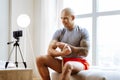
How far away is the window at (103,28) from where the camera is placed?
359cm

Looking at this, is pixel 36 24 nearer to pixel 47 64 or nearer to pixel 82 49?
pixel 47 64

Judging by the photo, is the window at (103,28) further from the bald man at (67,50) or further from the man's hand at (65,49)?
the man's hand at (65,49)

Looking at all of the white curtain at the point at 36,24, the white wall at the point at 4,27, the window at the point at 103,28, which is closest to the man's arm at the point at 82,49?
the window at the point at 103,28

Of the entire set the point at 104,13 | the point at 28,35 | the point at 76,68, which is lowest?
the point at 76,68

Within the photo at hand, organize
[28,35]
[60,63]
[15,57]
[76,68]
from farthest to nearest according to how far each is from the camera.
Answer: [28,35]
[15,57]
[60,63]
[76,68]

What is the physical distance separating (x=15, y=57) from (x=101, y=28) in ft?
5.31

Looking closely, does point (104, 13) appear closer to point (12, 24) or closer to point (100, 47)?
point (100, 47)

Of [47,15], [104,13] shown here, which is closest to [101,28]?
[104,13]

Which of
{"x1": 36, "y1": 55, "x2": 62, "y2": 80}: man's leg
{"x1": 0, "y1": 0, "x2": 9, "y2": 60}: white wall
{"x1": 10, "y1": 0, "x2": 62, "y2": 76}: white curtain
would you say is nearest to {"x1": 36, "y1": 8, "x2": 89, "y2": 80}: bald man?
{"x1": 36, "y1": 55, "x2": 62, "y2": 80}: man's leg

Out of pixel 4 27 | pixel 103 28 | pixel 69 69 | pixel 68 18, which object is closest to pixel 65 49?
pixel 69 69

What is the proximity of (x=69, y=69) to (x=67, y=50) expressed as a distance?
1.00 ft

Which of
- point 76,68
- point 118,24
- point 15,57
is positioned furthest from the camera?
point 15,57

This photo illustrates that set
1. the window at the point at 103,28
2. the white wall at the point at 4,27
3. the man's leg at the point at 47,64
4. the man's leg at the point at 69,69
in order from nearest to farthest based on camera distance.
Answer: the man's leg at the point at 69,69
the man's leg at the point at 47,64
the window at the point at 103,28
the white wall at the point at 4,27

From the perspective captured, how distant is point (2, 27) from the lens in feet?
14.2
